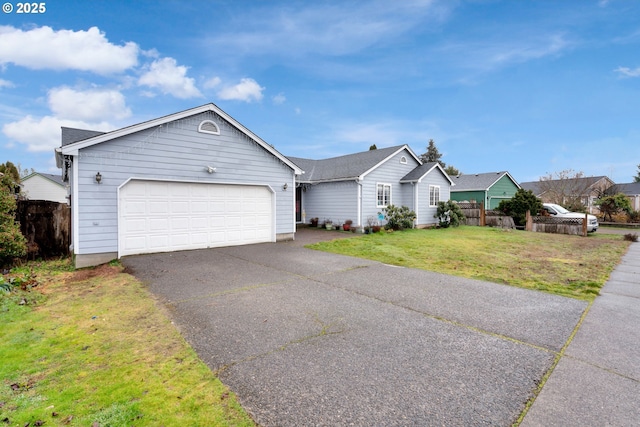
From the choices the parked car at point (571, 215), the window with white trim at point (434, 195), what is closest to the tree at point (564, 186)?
the parked car at point (571, 215)

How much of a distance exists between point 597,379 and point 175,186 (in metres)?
10.7

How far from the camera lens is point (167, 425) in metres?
2.23

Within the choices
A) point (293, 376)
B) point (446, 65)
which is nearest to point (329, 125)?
point (446, 65)

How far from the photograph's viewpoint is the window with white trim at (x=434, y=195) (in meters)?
19.3

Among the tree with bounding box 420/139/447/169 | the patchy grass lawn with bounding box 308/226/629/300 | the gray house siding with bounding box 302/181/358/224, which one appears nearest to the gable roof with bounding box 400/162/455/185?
the gray house siding with bounding box 302/181/358/224

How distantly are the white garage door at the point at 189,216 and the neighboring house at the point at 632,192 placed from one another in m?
44.1

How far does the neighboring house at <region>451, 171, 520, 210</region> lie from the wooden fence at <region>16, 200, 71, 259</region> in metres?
29.1

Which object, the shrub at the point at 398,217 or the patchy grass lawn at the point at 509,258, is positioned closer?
the patchy grass lawn at the point at 509,258

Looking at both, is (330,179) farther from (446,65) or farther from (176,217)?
(176,217)

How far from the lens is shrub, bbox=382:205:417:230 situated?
17.1 m

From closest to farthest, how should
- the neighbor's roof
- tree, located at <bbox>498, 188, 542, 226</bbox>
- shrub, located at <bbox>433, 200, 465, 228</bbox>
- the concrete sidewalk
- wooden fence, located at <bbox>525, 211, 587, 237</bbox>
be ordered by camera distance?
the concrete sidewalk < wooden fence, located at <bbox>525, 211, 587, 237</bbox> < tree, located at <bbox>498, 188, 542, 226</bbox> < shrub, located at <bbox>433, 200, 465, 228</bbox> < the neighbor's roof

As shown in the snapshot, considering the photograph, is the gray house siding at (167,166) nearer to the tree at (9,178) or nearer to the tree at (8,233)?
the tree at (8,233)

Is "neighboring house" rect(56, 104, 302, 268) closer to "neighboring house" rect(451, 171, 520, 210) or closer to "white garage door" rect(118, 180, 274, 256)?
"white garage door" rect(118, 180, 274, 256)

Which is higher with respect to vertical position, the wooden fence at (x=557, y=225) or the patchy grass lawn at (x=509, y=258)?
the wooden fence at (x=557, y=225)
